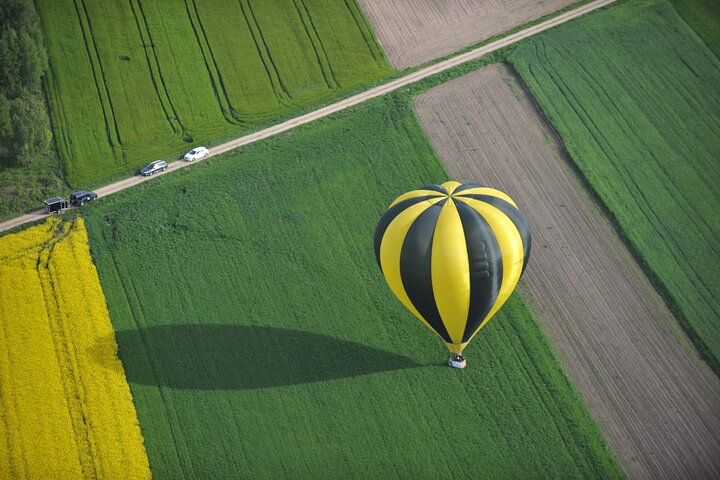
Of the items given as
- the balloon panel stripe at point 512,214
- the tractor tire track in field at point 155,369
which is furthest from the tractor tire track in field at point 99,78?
the balloon panel stripe at point 512,214

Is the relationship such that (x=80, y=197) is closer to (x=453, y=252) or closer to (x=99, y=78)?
(x=99, y=78)

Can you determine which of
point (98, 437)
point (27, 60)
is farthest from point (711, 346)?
point (27, 60)

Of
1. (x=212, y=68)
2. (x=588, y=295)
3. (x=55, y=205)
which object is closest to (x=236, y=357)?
(x=55, y=205)

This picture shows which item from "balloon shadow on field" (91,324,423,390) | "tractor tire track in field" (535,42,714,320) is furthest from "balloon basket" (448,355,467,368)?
"tractor tire track in field" (535,42,714,320)

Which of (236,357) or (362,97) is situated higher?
(362,97)

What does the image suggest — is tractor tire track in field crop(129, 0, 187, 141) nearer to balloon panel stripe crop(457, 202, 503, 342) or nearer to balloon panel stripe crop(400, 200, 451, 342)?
balloon panel stripe crop(400, 200, 451, 342)

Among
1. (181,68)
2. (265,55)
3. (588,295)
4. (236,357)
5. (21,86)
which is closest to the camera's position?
(236,357)

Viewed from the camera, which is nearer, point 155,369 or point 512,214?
point 512,214
